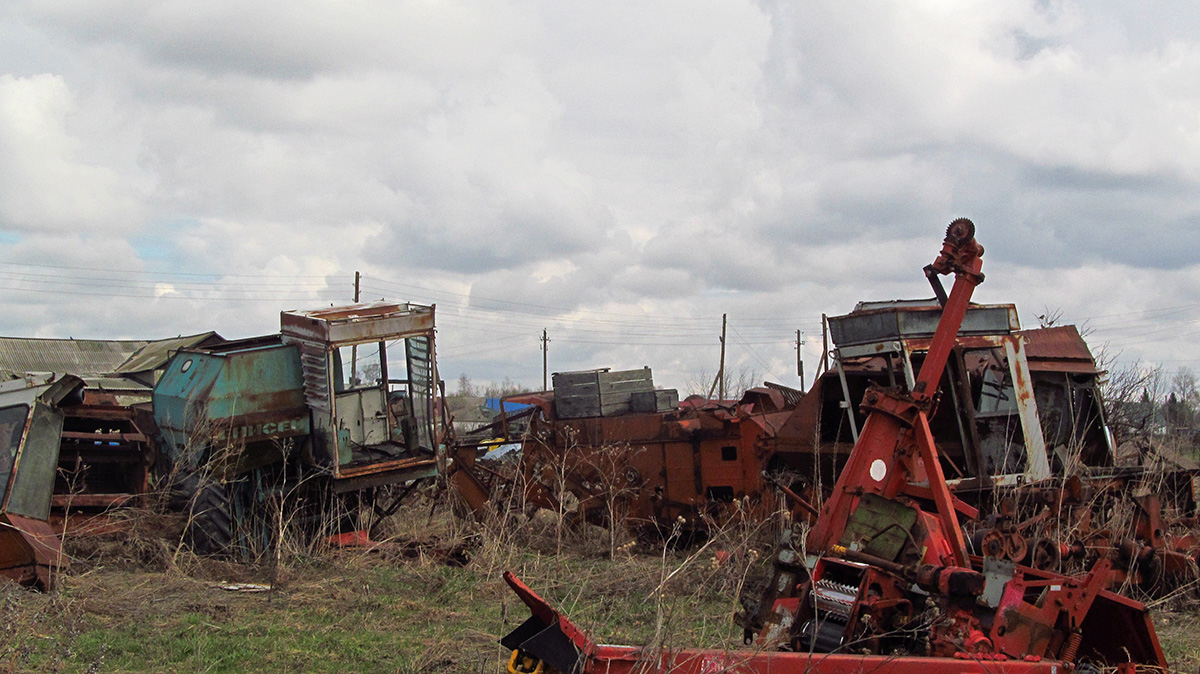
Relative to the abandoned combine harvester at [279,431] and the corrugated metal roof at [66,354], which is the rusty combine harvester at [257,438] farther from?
the corrugated metal roof at [66,354]

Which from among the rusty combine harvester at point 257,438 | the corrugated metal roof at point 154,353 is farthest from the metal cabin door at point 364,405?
the corrugated metal roof at point 154,353

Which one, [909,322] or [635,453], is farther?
[635,453]

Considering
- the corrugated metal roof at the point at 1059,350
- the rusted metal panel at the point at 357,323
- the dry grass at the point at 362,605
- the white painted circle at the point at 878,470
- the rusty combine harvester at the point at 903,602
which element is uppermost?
the rusted metal panel at the point at 357,323

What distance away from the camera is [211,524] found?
10.7m

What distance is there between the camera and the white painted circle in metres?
6.33

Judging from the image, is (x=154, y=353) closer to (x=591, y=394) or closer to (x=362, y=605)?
(x=591, y=394)

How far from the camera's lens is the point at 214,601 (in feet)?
26.8

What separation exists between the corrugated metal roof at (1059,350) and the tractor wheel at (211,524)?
839cm

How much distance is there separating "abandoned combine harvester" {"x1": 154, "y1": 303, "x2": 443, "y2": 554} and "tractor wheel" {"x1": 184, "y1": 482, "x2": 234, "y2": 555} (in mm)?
11

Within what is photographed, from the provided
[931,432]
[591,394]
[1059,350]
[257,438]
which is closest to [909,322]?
[931,432]

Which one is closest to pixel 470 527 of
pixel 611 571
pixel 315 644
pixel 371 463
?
pixel 371 463

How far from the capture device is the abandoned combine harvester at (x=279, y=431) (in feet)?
35.3

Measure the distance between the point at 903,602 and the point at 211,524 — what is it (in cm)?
771

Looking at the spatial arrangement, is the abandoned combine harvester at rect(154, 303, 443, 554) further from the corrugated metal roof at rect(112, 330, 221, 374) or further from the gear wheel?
the corrugated metal roof at rect(112, 330, 221, 374)
